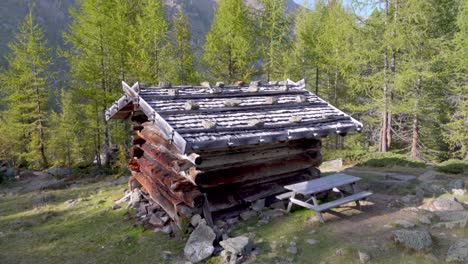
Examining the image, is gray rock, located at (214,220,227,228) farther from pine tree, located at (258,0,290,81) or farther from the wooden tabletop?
pine tree, located at (258,0,290,81)

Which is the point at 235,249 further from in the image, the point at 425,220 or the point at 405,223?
the point at 425,220

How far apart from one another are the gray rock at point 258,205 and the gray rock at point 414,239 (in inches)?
137

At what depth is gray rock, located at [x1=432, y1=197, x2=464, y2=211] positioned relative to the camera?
8.34 meters

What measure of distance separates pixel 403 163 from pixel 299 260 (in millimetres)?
11043

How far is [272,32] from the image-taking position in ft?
72.1

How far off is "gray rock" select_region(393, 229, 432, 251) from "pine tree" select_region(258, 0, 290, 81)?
1665cm

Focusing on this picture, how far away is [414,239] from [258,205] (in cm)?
390

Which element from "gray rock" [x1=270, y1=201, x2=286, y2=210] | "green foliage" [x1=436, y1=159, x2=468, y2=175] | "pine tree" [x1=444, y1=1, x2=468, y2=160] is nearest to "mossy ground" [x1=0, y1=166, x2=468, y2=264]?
"gray rock" [x1=270, y1=201, x2=286, y2=210]

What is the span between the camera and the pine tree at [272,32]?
21859mm

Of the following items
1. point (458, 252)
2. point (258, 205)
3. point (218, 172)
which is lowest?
point (258, 205)

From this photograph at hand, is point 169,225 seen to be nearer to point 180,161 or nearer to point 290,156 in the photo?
point 180,161

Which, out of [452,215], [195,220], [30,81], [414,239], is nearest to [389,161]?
[452,215]

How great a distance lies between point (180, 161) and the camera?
8219 millimetres

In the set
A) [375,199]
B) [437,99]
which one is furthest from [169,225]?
[437,99]
